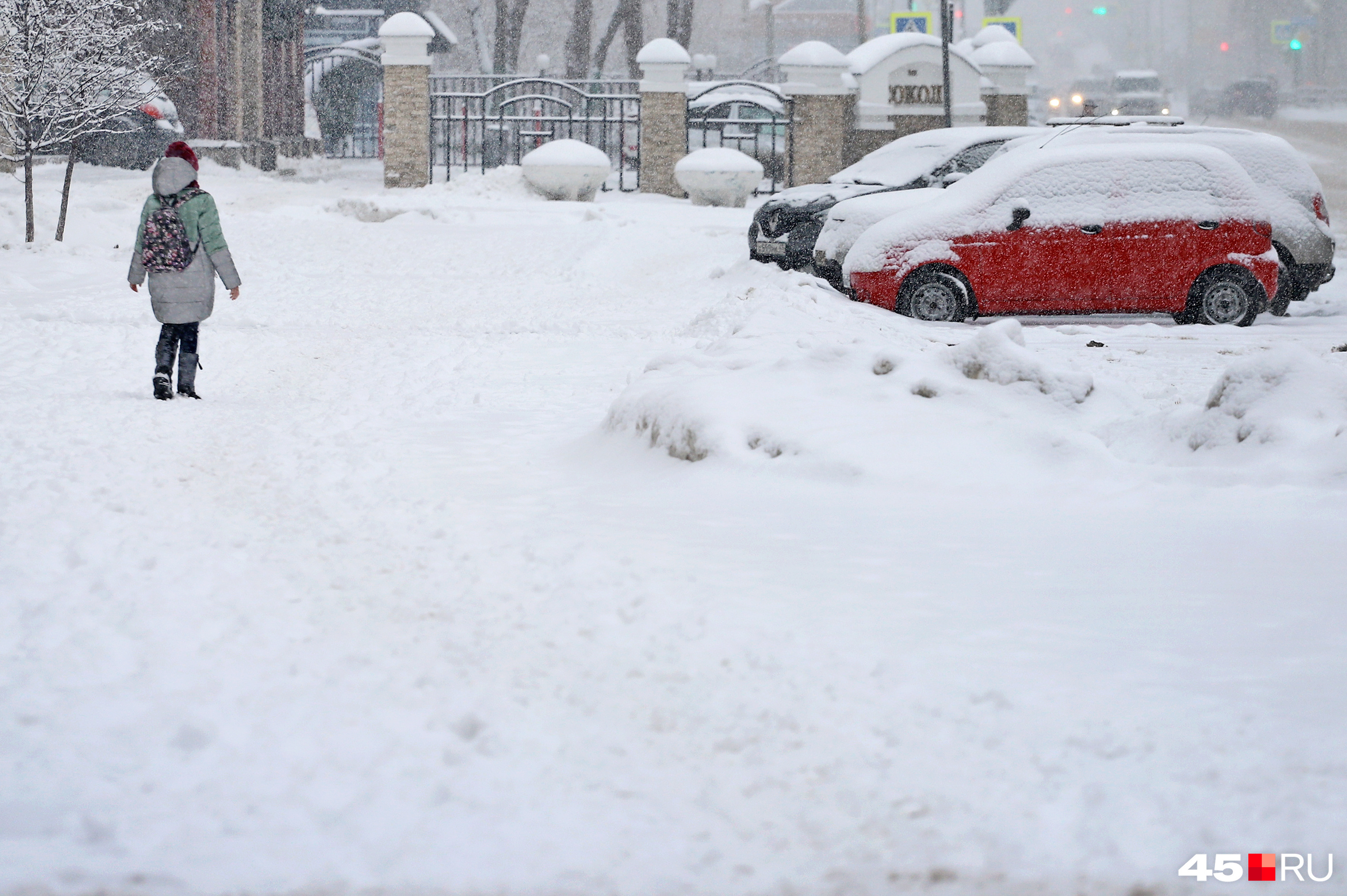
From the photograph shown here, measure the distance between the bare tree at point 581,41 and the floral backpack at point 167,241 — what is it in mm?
29531

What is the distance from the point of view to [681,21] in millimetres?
37562

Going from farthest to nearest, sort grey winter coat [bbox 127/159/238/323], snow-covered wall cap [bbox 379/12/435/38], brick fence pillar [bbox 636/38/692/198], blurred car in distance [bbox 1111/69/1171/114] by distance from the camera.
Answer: blurred car in distance [bbox 1111/69/1171/114] → brick fence pillar [bbox 636/38/692/198] → snow-covered wall cap [bbox 379/12/435/38] → grey winter coat [bbox 127/159/238/323]

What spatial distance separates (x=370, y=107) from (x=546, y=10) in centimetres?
2544

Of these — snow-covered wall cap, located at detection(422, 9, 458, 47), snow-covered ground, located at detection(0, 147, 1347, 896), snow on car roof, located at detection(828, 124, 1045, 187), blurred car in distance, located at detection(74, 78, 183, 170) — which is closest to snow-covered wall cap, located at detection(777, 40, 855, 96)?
snow on car roof, located at detection(828, 124, 1045, 187)

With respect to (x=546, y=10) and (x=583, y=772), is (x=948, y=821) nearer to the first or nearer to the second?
(x=583, y=772)

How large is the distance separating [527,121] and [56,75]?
10.6m

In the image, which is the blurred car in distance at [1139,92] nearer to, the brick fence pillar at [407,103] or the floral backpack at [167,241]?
the brick fence pillar at [407,103]

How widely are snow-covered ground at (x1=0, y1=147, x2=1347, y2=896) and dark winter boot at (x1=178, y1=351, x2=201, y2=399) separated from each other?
233 mm

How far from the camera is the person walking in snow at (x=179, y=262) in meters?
8.62

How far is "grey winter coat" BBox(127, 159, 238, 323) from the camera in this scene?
28.3 feet

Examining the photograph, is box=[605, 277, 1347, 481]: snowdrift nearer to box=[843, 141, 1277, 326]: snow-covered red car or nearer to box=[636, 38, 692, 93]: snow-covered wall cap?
box=[843, 141, 1277, 326]: snow-covered red car

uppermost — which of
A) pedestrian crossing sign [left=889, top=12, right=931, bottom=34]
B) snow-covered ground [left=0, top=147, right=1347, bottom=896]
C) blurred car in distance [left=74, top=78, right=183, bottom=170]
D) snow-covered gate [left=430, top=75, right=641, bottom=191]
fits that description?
pedestrian crossing sign [left=889, top=12, right=931, bottom=34]

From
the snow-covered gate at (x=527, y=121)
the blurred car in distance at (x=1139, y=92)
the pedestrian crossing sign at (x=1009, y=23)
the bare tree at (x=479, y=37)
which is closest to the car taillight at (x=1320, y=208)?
the snow-covered gate at (x=527, y=121)

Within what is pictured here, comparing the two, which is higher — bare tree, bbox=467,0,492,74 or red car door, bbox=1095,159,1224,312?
bare tree, bbox=467,0,492,74
